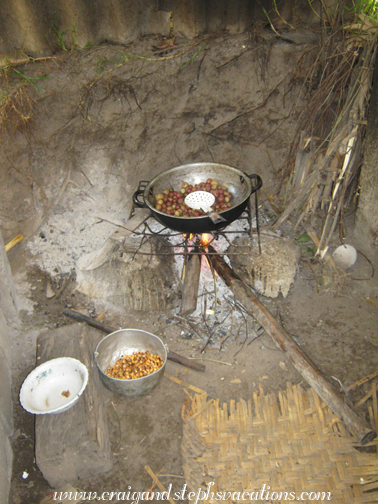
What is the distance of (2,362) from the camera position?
92.5 inches

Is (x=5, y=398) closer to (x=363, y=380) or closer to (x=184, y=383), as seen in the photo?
(x=184, y=383)

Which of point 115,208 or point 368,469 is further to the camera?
point 115,208

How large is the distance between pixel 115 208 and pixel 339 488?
277cm

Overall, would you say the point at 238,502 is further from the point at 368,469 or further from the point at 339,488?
the point at 368,469

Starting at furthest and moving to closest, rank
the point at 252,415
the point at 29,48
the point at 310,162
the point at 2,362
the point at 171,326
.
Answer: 1. the point at 310,162
2. the point at 171,326
3. the point at 29,48
4. the point at 2,362
5. the point at 252,415

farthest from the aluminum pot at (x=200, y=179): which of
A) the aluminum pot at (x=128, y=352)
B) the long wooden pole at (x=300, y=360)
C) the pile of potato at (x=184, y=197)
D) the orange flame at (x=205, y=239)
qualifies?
the aluminum pot at (x=128, y=352)

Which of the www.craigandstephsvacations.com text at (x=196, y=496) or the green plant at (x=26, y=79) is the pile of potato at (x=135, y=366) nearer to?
the www.craigandstephsvacations.com text at (x=196, y=496)

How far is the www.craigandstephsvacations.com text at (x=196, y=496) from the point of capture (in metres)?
1.82

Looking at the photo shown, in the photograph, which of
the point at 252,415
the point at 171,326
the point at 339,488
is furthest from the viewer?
the point at 171,326

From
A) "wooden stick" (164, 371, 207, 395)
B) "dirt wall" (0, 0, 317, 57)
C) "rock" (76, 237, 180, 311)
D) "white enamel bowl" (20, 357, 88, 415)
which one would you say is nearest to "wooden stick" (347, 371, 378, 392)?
"wooden stick" (164, 371, 207, 395)

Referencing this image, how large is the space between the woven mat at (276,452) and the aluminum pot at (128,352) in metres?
0.36

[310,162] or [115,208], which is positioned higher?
[310,162]

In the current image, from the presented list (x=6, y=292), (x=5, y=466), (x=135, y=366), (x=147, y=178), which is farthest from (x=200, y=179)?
(x=5, y=466)

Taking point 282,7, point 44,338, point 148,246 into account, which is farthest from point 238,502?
point 282,7
